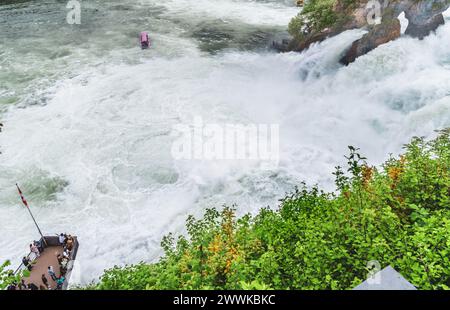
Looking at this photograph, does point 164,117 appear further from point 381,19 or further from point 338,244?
point 338,244

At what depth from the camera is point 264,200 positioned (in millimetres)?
22094

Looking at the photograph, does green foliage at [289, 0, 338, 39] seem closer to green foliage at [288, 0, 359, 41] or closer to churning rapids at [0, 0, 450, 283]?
green foliage at [288, 0, 359, 41]

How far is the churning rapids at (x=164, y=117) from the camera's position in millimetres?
22141

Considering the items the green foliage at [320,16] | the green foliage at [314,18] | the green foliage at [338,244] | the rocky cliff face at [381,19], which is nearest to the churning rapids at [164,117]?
the rocky cliff face at [381,19]

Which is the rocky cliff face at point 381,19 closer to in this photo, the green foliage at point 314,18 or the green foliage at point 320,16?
the green foliage at point 320,16

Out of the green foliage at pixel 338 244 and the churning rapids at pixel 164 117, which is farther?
the churning rapids at pixel 164 117

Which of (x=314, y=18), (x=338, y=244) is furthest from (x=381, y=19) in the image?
(x=338, y=244)

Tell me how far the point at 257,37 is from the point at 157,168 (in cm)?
2500

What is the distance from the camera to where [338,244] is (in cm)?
1045

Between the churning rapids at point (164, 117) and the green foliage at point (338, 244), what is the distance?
27.8 feet

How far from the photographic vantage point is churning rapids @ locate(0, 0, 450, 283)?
22.1 m
